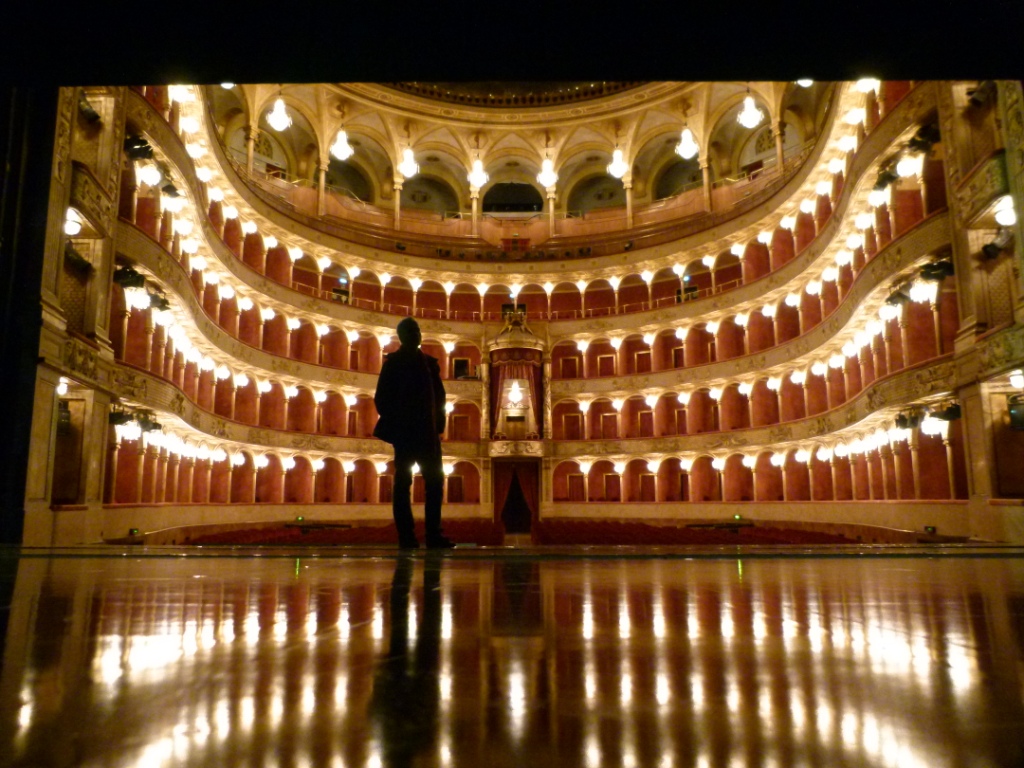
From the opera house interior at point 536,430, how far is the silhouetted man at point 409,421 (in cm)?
80

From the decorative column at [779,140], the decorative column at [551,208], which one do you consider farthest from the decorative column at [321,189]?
the decorative column at [779,140]

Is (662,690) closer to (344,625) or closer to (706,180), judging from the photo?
(344,625)

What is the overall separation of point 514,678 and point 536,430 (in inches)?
1374

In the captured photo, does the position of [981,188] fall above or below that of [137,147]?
below

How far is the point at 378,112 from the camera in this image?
3788 centimetres

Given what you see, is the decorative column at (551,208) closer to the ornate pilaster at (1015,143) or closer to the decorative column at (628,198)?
the decorative column at (628,198)

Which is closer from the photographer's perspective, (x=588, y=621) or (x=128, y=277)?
(x=588, y=621)

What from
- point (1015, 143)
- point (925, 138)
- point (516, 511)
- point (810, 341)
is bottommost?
point (516, 511)

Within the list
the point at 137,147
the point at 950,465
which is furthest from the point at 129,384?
the point at 950,465

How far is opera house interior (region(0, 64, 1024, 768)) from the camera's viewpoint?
1.07 m

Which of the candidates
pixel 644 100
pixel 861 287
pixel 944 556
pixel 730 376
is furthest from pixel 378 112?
pixel 944 556

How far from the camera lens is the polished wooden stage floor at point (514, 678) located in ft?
2.74

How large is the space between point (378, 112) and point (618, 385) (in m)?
20.0

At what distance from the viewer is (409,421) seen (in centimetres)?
693
